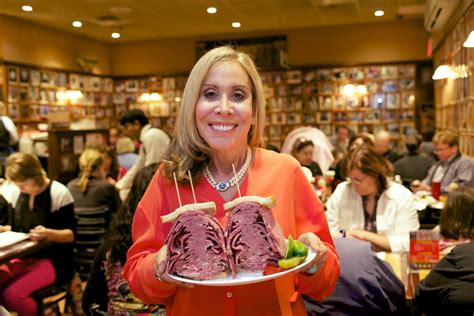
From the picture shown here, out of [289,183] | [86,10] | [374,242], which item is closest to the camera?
[289,183]

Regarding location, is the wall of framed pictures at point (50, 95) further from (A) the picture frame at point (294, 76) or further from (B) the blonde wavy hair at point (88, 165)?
(B) the blonde wavy hair at point (88, 165)

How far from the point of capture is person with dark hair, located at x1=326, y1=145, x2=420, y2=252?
10.5 feet

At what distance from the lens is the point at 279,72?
12359 mm

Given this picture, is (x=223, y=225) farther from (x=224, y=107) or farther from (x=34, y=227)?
(x=34, y=227)

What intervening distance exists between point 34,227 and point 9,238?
0.42 meters

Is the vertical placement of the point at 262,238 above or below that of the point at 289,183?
below

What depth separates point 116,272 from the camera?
2.64 metres

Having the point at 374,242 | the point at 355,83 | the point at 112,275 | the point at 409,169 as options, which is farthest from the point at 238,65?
the point at 355,83

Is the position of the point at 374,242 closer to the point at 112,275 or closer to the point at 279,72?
the point at 112,275

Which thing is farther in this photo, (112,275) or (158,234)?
(112,275)

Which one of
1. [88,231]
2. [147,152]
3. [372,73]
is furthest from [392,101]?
[88,231]

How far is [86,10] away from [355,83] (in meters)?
5.80

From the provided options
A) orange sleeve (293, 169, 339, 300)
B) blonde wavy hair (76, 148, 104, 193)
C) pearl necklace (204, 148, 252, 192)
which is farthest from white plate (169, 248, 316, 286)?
blonde wavy hair (76, 148, 104, 193)

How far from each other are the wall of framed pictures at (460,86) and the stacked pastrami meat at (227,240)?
5.46 metres
